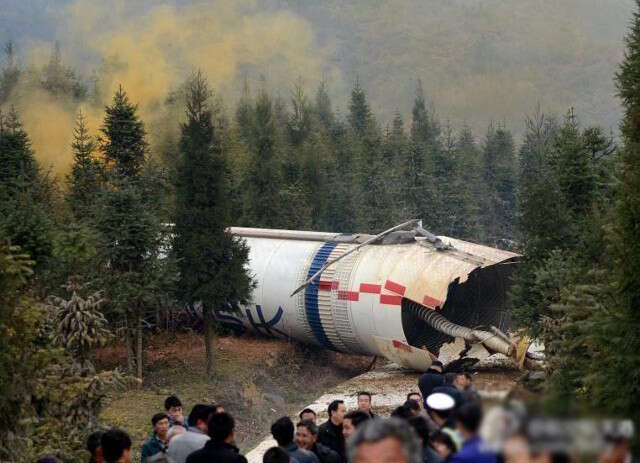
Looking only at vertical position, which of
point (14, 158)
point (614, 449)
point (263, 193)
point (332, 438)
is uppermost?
point (14, 158)

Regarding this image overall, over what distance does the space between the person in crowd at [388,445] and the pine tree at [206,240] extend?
26562mm

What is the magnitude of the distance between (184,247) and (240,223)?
40.1ft

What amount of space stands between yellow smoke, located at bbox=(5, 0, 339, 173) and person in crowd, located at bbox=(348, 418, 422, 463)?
199 ft

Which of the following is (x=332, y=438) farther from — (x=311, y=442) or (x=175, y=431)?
(x=175, y=431)

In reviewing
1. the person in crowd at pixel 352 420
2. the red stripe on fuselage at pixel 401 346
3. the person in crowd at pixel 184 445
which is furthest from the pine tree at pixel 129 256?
the person in crowd at pixel 184 445

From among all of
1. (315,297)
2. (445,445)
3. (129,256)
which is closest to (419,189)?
(315,297)

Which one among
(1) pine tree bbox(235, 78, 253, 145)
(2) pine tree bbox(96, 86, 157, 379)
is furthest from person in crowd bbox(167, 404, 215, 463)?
(1) pine tree bbox(235, 78, 253, 145)

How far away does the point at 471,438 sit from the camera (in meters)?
5.32

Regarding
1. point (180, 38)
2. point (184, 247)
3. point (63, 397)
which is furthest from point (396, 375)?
point (180, 38)

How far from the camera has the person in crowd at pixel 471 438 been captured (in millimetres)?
4953

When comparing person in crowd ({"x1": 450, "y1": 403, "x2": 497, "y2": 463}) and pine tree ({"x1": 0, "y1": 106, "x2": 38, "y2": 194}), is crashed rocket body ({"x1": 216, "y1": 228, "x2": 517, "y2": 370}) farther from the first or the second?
person in crowd ({"x1": 450, "y1": 403, "x2": 497, "y2": 463})

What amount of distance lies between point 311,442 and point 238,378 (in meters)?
20.6

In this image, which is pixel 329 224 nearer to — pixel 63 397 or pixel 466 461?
pixel 63 397

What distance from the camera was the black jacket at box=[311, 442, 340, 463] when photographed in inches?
431
